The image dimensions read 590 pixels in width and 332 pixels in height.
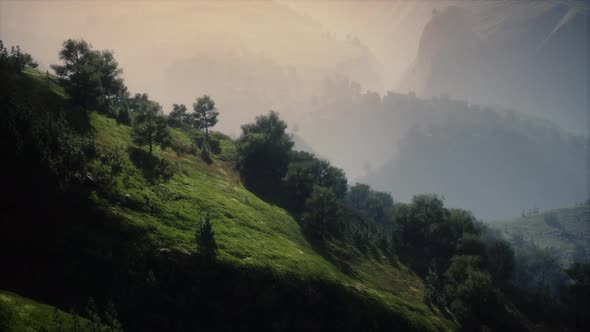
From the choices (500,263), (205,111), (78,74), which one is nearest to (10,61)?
(78,74)

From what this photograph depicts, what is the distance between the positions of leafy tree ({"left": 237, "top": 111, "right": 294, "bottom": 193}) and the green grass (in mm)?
60693

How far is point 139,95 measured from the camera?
416ft

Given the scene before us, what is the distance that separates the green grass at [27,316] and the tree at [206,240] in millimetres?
14110

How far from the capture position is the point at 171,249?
114 ft

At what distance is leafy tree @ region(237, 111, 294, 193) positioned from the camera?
90.2 metres

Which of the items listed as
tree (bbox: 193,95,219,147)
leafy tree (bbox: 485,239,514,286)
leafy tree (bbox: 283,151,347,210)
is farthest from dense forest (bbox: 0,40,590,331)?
tree (bbox: 193,95,219,147)

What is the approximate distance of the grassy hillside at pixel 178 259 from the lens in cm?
2888

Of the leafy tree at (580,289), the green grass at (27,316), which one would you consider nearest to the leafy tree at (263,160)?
the green grass at (27,316)

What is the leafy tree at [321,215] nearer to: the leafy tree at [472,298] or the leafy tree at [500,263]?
the leafy tree at [472,298]

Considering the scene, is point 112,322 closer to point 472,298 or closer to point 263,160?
point 472,298

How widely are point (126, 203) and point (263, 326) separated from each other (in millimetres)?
23211

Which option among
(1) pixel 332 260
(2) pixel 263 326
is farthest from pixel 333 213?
(2) pixel 263 326

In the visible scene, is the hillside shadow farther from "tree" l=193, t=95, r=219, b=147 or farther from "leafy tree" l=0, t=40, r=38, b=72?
"tree" l=193, t=95, r=219, b=147

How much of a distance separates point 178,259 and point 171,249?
5.00 ft
